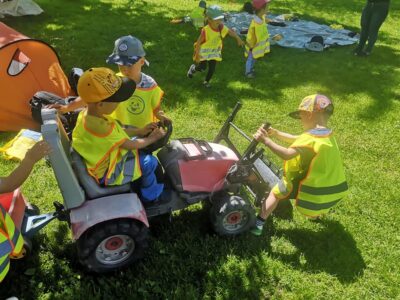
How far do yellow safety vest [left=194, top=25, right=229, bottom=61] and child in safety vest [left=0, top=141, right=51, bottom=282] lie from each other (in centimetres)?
468

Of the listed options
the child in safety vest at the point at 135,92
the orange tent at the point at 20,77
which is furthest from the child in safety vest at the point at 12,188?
the orange tent at the point at 20,77

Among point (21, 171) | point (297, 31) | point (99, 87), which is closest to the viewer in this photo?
point (21, 171)

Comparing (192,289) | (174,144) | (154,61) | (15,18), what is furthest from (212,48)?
(15,18)

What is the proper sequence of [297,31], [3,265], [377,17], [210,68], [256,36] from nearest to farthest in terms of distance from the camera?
1. [3,265]
2. [210,68]
3. [256,36]
4. [377,17]
5. [297,31]

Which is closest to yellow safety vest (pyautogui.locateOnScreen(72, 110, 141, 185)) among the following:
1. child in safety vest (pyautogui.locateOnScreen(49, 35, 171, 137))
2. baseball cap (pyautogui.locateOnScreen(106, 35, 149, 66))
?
child in safety vest (pyautogui.locateOnScreen(49, 35, 171, 137))

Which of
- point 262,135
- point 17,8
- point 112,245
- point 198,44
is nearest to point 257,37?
point 198,44

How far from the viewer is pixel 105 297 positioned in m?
3.29

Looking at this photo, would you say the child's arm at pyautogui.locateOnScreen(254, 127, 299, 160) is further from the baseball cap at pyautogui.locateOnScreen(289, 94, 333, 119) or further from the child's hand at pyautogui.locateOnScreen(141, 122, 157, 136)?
the child's hand at pyautogui.locateOnScreen(141, 122, 157, 136)

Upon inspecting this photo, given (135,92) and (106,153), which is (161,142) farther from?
(135,92)

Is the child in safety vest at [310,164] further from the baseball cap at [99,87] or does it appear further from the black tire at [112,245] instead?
the baseball cap at [99,87]

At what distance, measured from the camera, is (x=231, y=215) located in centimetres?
388

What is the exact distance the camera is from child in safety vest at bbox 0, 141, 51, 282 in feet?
8.66

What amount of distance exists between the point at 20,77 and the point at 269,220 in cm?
410

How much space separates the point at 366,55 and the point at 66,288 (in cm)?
842
